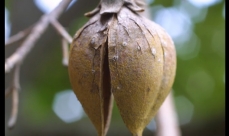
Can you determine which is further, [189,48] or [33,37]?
[189,48]

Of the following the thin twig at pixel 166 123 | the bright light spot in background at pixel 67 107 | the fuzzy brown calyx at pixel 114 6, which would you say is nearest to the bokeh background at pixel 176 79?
the bright light spot in background at pixel 67 107

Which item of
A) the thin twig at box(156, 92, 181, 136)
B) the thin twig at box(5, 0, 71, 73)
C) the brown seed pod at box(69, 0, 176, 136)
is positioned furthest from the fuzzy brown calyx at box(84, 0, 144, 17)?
the thin twig at box(156, 92, 181, 136)

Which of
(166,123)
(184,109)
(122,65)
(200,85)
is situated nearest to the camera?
(122,65)

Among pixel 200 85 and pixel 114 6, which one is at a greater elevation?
pixel 114 6

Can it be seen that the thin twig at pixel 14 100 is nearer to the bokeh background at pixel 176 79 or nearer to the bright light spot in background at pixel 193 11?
the bokeh background at pixel 176 79

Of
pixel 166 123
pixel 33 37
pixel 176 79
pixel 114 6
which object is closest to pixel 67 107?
pixel 176 79

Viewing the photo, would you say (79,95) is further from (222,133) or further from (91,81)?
(222,133)

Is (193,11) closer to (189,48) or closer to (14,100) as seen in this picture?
(189,48)

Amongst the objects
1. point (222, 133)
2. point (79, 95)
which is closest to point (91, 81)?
point (79, 95)
